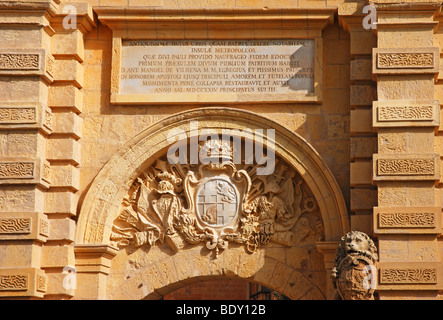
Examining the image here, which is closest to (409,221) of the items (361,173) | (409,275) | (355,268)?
(409,275)

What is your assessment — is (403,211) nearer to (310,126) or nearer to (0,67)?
(310,126)

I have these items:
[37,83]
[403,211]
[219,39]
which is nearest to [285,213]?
[403,211]

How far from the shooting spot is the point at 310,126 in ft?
44.6

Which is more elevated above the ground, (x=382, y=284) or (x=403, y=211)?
(x=403, y=211)

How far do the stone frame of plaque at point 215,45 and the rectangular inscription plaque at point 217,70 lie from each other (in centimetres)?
1

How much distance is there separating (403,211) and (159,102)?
11.6ft

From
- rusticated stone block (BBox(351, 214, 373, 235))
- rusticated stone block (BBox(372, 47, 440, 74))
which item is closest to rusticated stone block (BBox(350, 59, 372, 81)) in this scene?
rusticated stone block (BBox(372, 47, 440, 74))

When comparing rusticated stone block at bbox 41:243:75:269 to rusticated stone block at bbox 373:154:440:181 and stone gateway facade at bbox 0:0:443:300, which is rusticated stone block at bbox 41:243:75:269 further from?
rusticated stone block at bbox 373:154:440:181

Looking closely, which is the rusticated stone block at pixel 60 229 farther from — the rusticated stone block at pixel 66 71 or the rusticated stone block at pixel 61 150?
the rusticated stone block at pixel 66 71

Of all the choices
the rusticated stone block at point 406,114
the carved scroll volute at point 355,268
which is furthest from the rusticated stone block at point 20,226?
the rusticated stone block at point 406,114

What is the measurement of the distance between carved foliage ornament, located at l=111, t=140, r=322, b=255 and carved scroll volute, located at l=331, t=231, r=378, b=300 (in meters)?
1.44

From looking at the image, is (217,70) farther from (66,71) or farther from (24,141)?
(24,141)

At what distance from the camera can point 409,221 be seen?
12562 millimetres

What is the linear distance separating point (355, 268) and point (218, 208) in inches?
97.2
